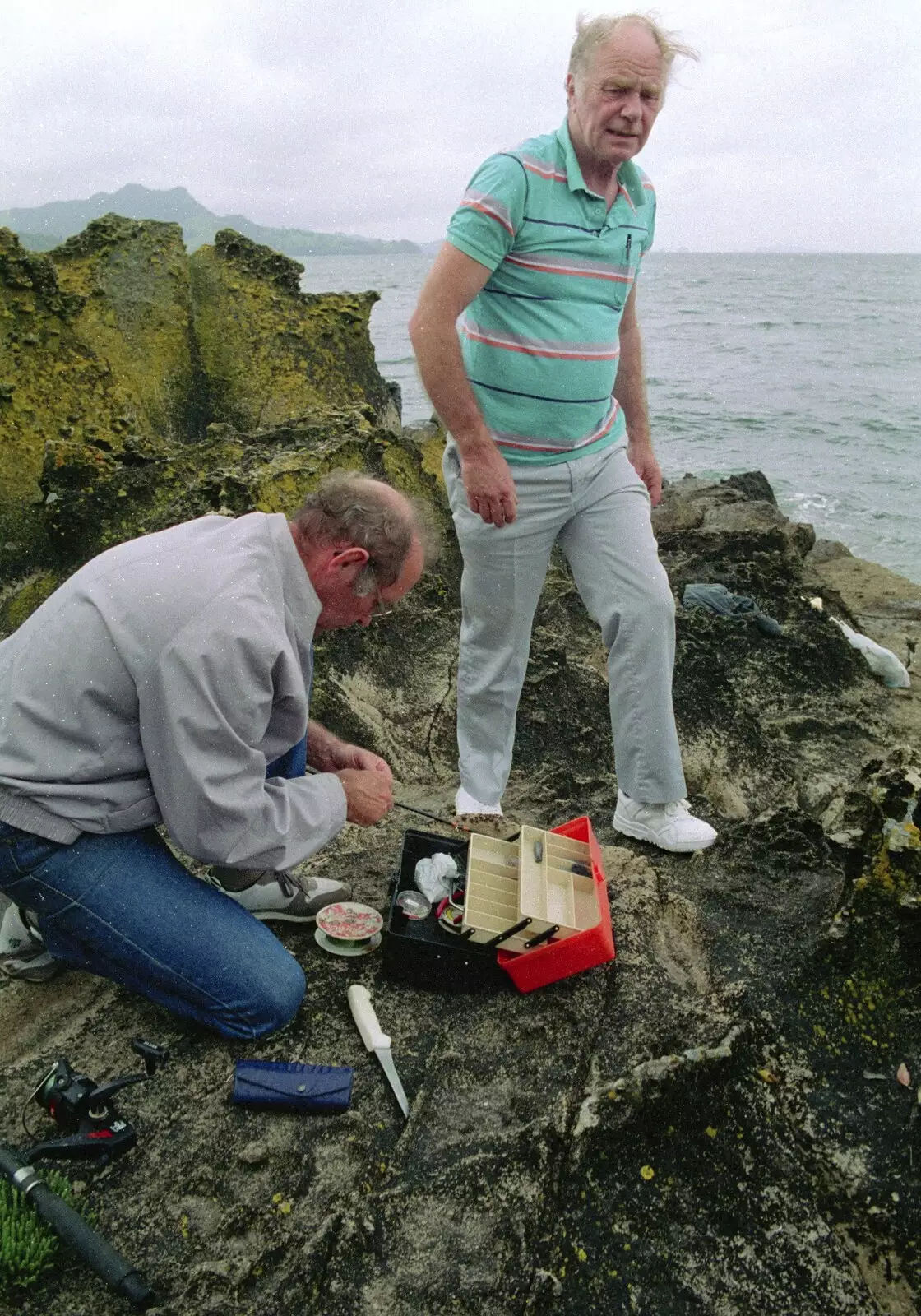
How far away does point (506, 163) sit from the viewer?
285 centimetres

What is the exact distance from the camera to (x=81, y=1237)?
6.57ft

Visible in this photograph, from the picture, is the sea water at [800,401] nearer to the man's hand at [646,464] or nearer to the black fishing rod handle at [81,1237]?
the man's hand at [646,464]

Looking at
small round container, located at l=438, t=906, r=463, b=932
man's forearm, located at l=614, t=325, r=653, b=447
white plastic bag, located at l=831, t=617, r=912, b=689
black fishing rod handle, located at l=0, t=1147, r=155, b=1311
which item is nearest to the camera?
black fishing rod handle, located at l=0, t=1147, r=155, b=1311

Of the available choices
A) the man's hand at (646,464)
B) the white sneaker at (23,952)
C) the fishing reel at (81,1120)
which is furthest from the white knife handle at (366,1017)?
the man's hand at (646,464)

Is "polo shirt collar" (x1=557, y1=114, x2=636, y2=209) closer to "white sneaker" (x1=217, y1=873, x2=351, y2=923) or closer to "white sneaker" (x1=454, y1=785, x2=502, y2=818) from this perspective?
"white sneaker" (x1=454, y1=785, x2=502, y2=818)

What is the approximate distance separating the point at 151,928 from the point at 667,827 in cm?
187

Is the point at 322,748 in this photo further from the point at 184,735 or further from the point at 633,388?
the point at 633,388

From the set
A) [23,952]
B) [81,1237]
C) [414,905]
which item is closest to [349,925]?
[414,905]

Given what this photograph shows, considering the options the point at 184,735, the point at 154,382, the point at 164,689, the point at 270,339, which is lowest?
the point at 184,735

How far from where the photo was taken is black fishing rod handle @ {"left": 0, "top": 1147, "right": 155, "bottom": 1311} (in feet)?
6.39

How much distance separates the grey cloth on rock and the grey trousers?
6.91 feet

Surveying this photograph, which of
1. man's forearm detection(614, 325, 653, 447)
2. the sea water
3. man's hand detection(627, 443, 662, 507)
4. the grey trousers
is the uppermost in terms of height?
man's forearm detection(614, 325, 653, 447)

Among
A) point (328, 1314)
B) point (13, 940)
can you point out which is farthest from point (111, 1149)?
point (13, 940)

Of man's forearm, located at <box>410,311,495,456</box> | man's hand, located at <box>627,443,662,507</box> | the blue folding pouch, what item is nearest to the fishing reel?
the blue folding pouch
